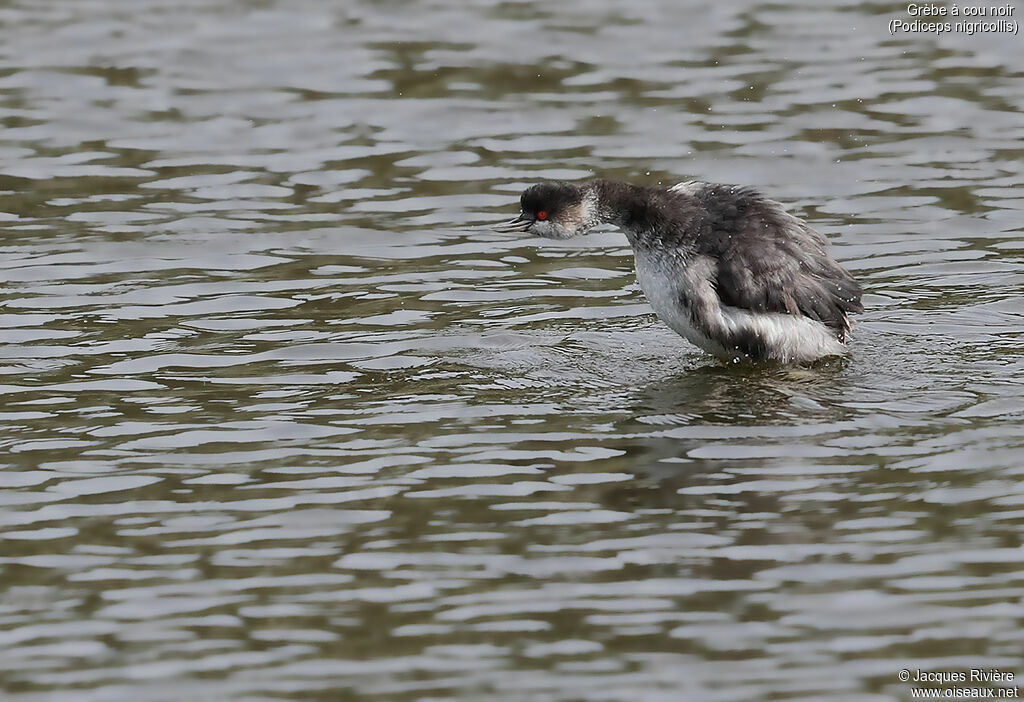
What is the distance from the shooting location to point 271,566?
8.02 meters

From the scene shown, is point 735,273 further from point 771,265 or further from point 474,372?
point 474,372

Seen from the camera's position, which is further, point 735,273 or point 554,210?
point 554,210

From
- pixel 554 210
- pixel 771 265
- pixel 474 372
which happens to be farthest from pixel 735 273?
pixel 474 372

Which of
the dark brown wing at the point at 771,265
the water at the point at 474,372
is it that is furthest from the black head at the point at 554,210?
the dark brown wing at the point at 771,265

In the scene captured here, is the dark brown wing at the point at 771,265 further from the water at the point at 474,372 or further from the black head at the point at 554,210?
the black head at the point at 554,210

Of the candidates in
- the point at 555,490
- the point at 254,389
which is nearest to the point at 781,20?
the point at 254,389

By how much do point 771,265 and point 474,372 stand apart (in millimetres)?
2004

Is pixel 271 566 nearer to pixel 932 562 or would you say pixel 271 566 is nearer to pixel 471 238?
pixel 932 562

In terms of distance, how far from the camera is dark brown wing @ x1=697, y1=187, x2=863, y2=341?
11102mm

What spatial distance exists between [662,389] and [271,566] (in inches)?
140

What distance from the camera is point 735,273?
1108 cm

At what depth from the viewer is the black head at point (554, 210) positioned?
→ 1165 centimetres

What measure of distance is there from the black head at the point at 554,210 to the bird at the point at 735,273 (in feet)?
0.19

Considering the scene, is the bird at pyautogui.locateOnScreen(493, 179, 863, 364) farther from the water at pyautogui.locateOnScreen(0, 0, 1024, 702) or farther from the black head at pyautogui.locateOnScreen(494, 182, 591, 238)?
the water at pyautogui.locateOnScreen(0, 0, 1024, 702)
